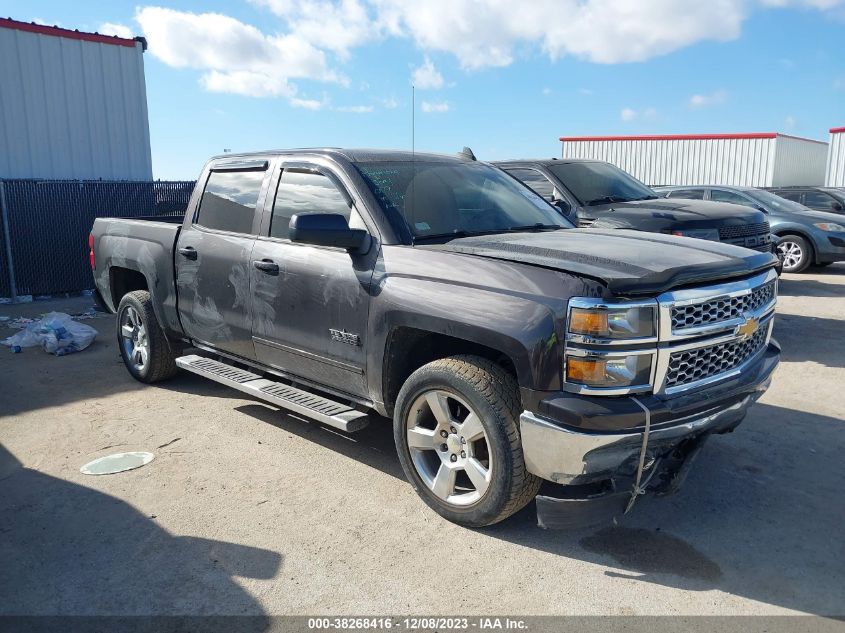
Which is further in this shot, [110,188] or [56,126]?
[56,126]

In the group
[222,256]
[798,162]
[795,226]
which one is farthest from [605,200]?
[798,162]

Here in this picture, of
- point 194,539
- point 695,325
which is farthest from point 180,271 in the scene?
point 695,325

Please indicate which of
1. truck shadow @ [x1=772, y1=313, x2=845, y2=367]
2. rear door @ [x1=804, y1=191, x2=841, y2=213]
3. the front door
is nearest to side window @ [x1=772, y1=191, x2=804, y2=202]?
rear door @ [x1=804, y1=191, x2=841, y2=213]

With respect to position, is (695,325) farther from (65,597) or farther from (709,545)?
(65,597)

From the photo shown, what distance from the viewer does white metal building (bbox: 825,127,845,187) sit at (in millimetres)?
23750

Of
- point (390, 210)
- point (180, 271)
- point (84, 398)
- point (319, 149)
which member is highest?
point (319, 149)

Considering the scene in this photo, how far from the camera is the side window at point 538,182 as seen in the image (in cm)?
836

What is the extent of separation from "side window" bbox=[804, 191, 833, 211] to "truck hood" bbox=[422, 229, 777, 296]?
45.7 ft

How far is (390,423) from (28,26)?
11674mm

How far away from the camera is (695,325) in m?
3.13

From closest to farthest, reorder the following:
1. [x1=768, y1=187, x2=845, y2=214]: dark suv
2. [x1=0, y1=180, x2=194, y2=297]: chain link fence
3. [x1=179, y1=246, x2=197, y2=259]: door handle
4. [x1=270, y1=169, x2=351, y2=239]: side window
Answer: [x1=270, y1=169, x2=351, y2=239]: side window, [x1=179, y1=246, x2=197, y2=259]: door handle, [x1=0, y1=180, x2=194, y2=297]: chain link fence, [x1=768, y1=187, x2=845, y2=214]: dark suv

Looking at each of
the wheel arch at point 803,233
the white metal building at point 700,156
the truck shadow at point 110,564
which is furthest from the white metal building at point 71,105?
the white metal building at point 700,156

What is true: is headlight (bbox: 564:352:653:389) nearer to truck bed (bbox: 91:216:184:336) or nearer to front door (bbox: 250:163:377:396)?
front door (bbox: 250:163:377:396)

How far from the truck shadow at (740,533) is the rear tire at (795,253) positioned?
9.14 metres
